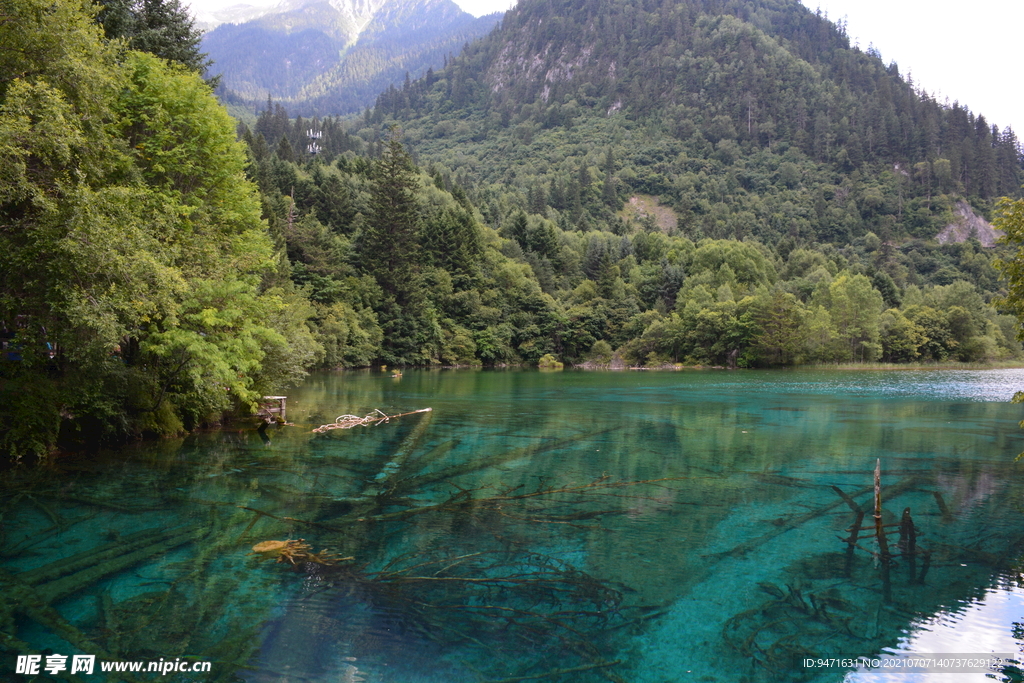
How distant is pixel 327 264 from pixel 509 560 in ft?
230

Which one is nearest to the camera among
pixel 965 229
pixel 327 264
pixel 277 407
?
pixel 277 407

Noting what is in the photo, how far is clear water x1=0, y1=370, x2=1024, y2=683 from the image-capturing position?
8.66 metres

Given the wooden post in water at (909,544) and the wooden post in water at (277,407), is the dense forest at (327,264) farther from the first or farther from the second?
the wooden post in water at (909,544)

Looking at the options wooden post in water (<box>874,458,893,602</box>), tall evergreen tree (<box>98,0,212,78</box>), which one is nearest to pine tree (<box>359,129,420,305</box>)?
tall evergreen tree (<box>98,0,212,78</box>)

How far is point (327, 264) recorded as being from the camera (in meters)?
77.1

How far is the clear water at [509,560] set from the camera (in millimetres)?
8656

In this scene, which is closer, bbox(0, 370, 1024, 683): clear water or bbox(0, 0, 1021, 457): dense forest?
bbox(0, 370, 1024, 683): clear water

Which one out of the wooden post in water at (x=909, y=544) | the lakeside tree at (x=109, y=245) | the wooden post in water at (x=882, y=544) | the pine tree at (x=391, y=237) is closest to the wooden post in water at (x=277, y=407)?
the lakeside tree at (x=109, y=245)

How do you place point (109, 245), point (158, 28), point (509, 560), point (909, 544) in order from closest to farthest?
point (509, 560) → point (909, 544) → point (109, 245) → point (158, 28)

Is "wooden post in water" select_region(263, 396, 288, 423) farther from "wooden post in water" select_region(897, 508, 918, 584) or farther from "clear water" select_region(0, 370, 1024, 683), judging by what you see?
"wooden post in water" select_region(897, 508, 918, 584)

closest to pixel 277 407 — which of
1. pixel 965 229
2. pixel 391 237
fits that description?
pixel 391 237

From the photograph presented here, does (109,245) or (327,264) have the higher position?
(327,264)

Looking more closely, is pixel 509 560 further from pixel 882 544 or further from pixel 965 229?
pixel 965 229

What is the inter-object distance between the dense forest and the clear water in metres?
3.82
